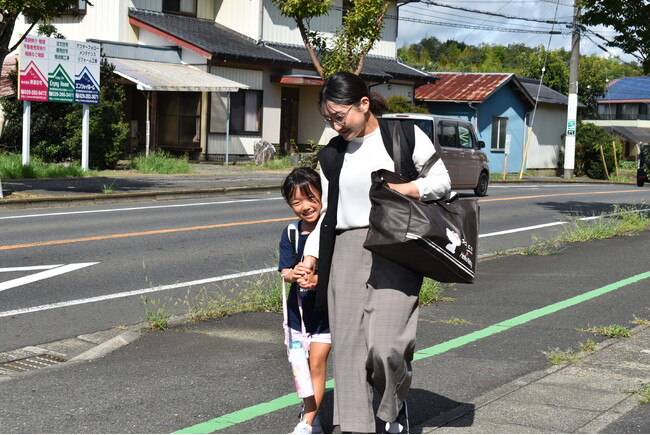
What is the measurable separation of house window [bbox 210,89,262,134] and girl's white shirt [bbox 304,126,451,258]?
2768cm

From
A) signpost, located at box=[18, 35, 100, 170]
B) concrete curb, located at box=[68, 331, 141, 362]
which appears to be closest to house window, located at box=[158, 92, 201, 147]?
signpost, located at box=[18, 35, 100, 170]

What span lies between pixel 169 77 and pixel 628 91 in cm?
5595

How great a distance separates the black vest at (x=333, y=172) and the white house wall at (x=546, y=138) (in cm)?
3850

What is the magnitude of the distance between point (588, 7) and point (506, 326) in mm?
10096

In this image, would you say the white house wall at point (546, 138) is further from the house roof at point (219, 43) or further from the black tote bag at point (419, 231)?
the black tote bag at point (419, 231)

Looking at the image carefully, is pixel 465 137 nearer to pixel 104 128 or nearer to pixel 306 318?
pixel 104 128

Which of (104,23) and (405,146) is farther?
(104,23)

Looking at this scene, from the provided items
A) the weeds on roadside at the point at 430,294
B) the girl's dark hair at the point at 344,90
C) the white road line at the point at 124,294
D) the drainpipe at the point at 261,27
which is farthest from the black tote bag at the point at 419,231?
the drainpipe at the point at 261,27

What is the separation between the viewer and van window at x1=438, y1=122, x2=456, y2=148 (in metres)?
21.7

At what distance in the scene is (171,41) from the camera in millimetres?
30953

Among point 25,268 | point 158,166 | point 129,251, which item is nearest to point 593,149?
point 158,166

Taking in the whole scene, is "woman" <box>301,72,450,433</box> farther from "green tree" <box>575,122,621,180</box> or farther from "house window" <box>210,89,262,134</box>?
"green tree" <box>575,122,621,180</box>

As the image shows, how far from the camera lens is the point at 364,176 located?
4.09 metres

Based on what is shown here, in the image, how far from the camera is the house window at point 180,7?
3322 centimetres
